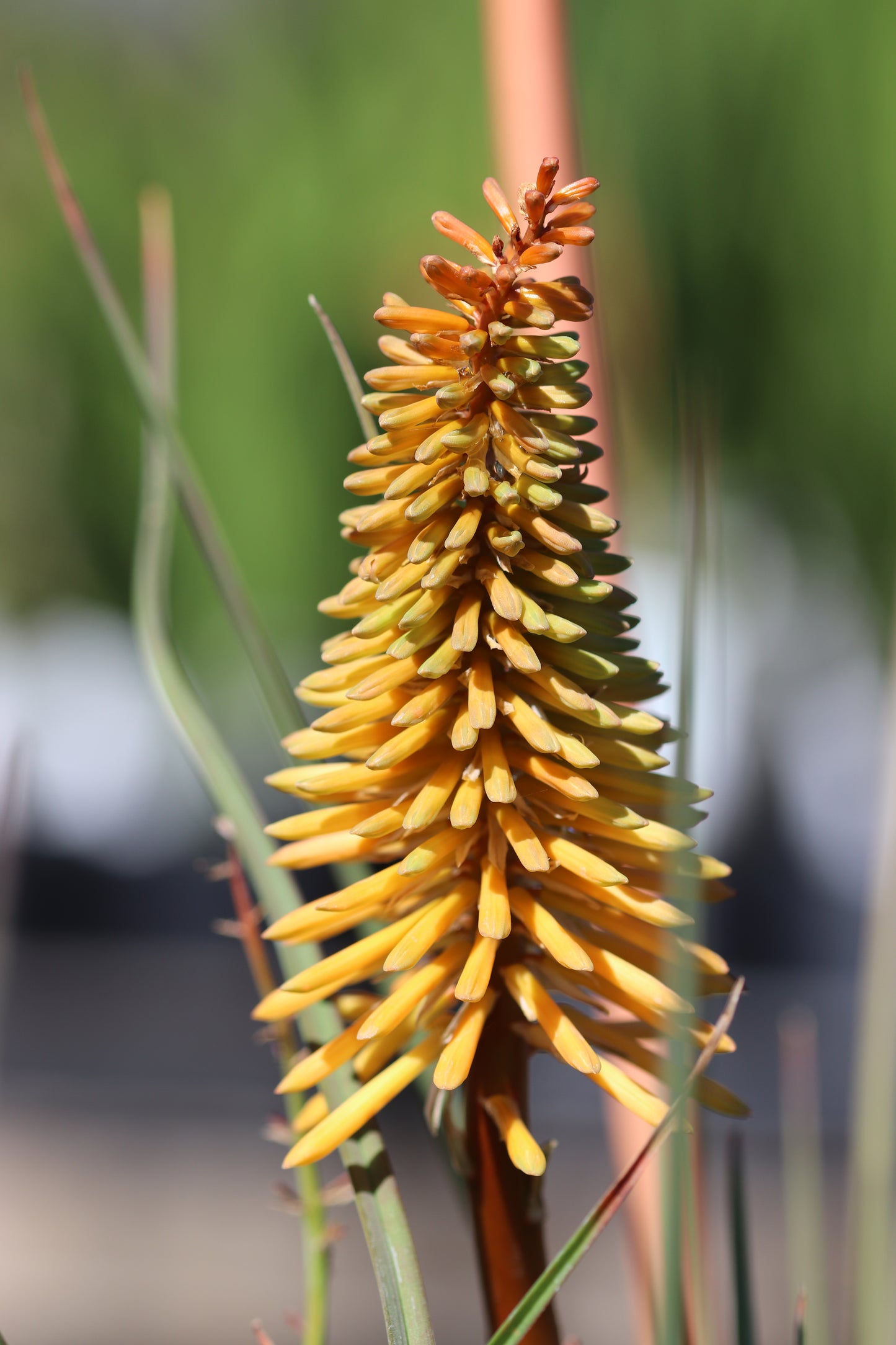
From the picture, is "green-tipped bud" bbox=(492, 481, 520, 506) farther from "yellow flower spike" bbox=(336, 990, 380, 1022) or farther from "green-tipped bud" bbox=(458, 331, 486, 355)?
"yellow flower spike" bbox=(336, 990, 380, 1022)

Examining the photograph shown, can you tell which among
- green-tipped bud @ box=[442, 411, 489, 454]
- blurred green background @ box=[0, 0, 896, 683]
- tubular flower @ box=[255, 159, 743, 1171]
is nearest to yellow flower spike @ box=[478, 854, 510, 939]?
tubular flower @ box=[255, 159, 743, 1171]

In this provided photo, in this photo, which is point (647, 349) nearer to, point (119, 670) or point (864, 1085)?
point (864, 1085)

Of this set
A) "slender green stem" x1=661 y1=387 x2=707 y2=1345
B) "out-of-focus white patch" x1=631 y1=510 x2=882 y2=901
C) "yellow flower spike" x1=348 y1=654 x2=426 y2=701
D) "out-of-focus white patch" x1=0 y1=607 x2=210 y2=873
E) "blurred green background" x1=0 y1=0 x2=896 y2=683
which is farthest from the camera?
"out-of-focus white patch" x1=0 y1=607 x2=210 y2=873

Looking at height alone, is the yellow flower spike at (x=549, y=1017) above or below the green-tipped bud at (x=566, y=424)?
below

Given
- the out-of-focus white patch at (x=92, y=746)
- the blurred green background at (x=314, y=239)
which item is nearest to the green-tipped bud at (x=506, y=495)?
the blurred green background at (x=314, y=239)

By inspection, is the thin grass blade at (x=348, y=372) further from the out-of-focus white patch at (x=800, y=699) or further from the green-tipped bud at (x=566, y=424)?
the out-of-focus white patch at (x=800, y=699)

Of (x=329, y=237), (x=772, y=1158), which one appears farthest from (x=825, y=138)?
(x=772, y=1158)

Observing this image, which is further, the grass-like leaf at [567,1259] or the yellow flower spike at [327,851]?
the yellow flower spike at [327,851]
